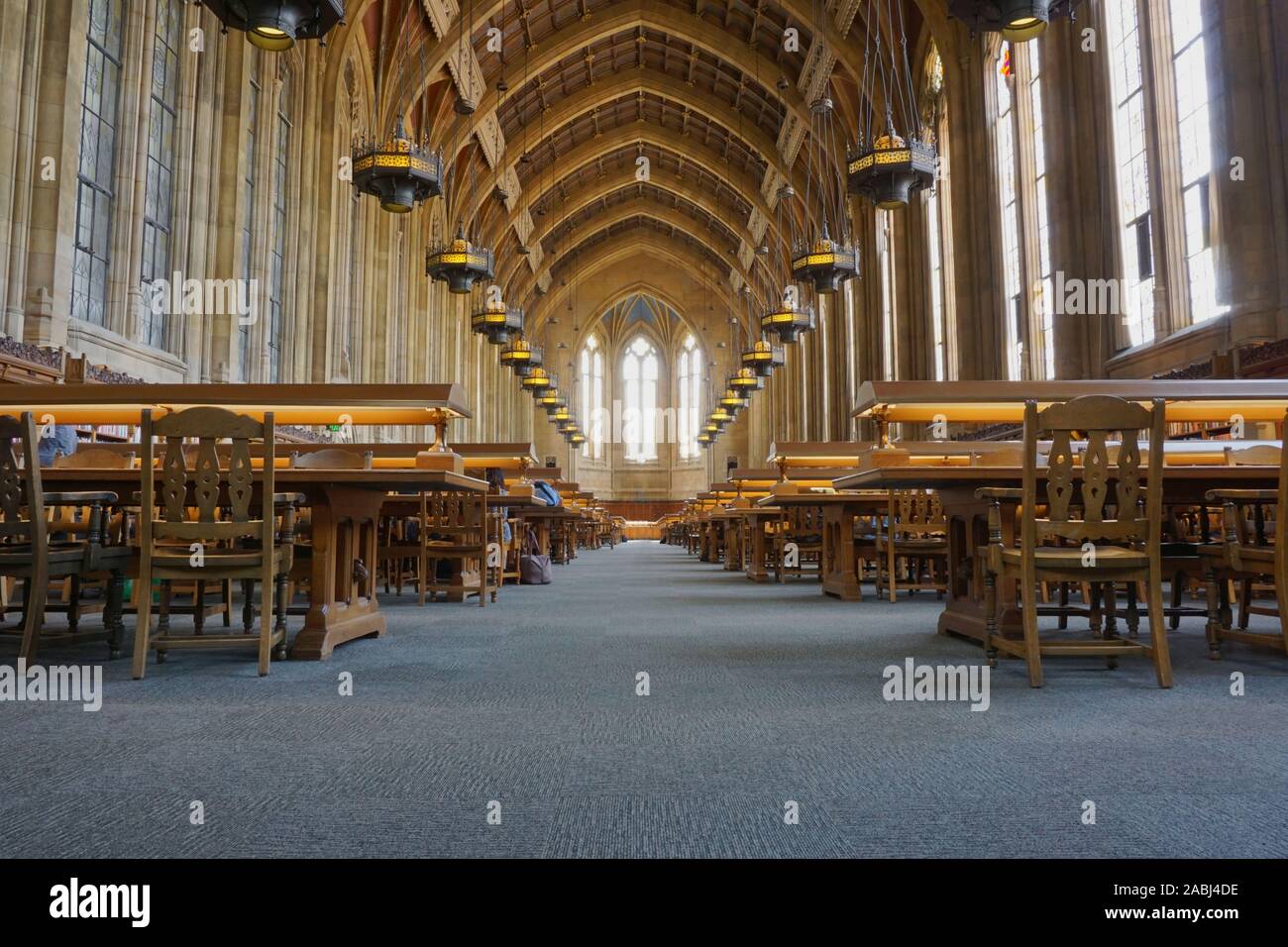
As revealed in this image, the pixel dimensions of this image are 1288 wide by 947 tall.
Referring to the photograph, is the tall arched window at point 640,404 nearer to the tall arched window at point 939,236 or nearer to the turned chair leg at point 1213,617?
the tall arched window at point 939,236

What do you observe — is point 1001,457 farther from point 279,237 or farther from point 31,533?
point 279,237

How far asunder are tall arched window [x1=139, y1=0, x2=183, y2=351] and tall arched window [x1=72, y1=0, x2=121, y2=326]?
76cm

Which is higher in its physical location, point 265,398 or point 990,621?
point 265,398

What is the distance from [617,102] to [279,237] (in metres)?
14.1

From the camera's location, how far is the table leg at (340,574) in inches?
150

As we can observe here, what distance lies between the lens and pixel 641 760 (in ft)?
6.73

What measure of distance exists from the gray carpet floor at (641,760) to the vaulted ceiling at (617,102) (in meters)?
13.5

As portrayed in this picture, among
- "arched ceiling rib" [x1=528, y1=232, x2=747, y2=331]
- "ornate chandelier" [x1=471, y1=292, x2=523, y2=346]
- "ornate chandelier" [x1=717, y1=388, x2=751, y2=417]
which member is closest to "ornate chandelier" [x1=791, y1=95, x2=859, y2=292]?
"ornate chandelier" [x1=717, y1=388, x2=751, y2=417]

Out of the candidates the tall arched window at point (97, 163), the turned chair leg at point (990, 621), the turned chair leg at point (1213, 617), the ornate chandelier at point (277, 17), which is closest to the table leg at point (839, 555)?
the turned chair leg at point (1213, 617)

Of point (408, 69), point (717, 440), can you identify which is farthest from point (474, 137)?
point (717, 440)

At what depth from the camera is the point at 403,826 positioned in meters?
1.57

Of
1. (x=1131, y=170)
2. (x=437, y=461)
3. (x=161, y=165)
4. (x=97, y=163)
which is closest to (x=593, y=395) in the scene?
(x=161, y=165)

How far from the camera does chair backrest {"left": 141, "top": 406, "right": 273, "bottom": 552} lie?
10.4 ft
